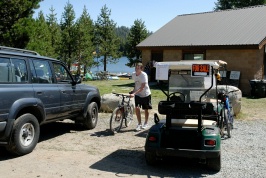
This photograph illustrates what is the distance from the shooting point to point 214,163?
5664 millimetres

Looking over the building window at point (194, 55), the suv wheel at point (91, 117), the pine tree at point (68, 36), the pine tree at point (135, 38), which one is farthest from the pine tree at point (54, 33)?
the suv wheel at point (91, 117)

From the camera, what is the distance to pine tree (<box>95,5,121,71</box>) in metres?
42.3

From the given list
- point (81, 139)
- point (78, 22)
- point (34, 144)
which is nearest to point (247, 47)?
point (81, 139)

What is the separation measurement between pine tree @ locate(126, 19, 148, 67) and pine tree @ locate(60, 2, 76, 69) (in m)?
7.47

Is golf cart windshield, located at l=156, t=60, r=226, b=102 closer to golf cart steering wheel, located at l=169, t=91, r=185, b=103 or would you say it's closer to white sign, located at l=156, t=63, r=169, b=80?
golf cart steering wheel, located at l=169, t=91, r=185, b=103

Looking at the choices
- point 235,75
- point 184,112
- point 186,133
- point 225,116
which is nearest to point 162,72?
point 184,112

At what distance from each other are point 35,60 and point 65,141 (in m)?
2.05

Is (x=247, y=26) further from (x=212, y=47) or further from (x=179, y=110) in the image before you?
(x=179, y=110)

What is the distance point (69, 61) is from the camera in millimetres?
37688

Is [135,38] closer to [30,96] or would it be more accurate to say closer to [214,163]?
[30,96]

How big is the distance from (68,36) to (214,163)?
33327mm

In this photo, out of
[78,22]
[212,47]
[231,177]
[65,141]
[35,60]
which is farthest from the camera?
[78,22]

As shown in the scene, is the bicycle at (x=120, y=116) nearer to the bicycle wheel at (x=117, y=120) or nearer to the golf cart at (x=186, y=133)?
the bicycle wheel at (x=117, y=120)

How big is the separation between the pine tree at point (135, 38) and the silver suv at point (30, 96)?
33.1 meters
